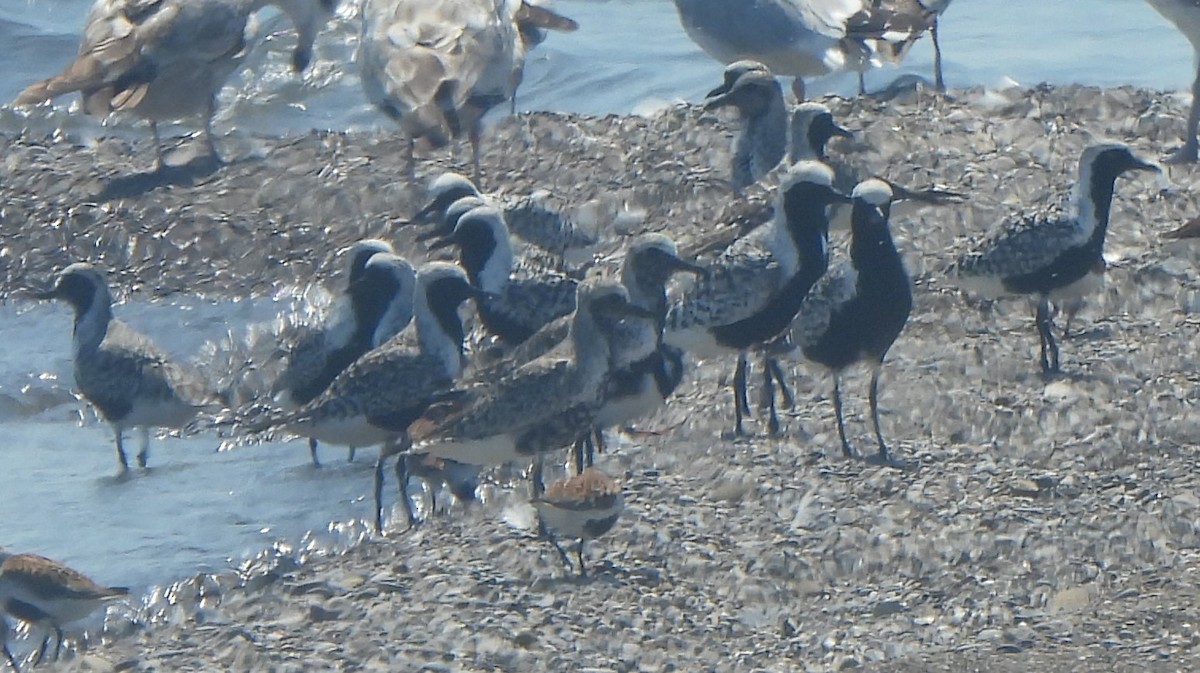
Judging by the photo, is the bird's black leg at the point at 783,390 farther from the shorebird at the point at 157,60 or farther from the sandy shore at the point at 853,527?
the shorebird at the point at 157,60

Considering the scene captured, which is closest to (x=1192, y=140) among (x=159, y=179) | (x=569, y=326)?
(x=569, y=326)

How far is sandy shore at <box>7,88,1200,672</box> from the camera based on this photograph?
7707 millimetres

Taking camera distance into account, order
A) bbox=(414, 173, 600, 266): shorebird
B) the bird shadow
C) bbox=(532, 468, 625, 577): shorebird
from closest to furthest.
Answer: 1. bbox=(532, 468, 625, 577): shorebird
2. bbox=(414, 173, 600, 266): shorebird
3. the bird shadow

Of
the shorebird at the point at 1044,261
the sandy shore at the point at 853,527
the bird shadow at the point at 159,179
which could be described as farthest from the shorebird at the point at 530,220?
the bird shadow at the point at 159,179

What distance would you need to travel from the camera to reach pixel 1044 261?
33.1 ft

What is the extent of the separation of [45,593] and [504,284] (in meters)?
3.10

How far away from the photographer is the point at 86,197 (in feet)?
46.1

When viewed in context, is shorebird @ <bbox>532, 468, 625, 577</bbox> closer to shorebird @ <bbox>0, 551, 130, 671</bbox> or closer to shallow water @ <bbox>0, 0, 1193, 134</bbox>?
shorebird @ <bbox>0, 551, 130, 671</bbox>

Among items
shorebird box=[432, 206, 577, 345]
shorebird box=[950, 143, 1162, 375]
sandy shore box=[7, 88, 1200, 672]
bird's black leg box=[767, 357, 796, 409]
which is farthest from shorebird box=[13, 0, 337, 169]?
shorebird box=[950, 143, 1162, 375]

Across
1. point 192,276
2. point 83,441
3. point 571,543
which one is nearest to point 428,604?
point 571,543

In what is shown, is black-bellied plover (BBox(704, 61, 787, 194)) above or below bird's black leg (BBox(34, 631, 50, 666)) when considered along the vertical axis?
above

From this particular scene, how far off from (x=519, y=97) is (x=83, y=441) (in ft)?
24.5

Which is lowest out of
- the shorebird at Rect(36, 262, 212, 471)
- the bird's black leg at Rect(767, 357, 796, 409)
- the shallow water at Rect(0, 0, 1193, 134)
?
the shallow water at Rect(0, 0, 1193, 134)

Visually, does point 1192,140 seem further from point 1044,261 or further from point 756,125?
point 1044,261
